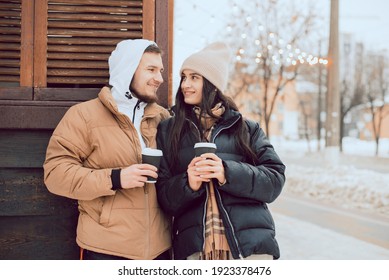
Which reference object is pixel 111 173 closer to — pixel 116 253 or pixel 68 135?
pixel 68 135

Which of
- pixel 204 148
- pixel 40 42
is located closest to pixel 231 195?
pixel 204 148

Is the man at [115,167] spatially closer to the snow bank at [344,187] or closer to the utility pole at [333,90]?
the snow bank at [344,187]

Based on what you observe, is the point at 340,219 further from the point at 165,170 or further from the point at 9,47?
the point at 9,47

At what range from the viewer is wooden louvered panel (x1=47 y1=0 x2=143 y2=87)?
2.53 metres

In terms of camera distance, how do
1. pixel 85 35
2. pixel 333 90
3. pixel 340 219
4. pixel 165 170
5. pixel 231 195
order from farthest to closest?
pixel 333 90 < pixel 340 219 < pixel 85 35 < pixel 165 170 < pixel 231 195

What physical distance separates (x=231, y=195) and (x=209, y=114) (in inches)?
16.7

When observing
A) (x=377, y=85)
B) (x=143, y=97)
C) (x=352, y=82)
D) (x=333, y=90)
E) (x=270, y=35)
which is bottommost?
(x=143, y=97)

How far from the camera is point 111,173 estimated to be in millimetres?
Result: 1987

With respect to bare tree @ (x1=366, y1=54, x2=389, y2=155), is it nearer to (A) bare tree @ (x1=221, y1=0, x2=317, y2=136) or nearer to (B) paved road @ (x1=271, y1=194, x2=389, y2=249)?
(A) bare tree @ (x1=221, y1=0, x2=317, y2=136)

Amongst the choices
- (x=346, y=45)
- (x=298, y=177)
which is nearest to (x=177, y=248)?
(x=298, y=177)

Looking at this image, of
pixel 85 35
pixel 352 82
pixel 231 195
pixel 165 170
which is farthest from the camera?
pixel 352 82

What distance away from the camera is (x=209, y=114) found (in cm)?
214

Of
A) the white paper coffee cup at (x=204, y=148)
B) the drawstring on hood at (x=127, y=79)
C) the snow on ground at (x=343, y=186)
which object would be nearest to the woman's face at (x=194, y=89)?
the drawstring on hood at (x=127, y=79)

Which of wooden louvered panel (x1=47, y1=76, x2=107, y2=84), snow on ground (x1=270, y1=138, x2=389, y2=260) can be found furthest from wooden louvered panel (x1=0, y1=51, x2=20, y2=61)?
snow on ground (x1=270, y1=138, x2=389, y2=260)
